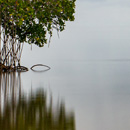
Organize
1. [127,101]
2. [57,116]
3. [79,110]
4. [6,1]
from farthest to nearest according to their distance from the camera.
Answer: [6,1], [127,101], [79,110], [57,116]

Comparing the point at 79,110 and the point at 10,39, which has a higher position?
the point at 10,39

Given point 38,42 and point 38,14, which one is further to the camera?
point 38,42

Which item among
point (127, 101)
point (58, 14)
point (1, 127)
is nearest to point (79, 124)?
point (1, 127)

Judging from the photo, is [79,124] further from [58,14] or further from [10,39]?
[10,39]

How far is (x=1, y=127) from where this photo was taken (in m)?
5.29

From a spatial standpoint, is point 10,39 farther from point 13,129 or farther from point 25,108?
point 13,129

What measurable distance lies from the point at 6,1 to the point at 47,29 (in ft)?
12.2

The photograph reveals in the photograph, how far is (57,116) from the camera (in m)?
6.28

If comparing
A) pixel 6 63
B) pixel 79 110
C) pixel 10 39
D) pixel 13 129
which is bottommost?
pixel 13 129

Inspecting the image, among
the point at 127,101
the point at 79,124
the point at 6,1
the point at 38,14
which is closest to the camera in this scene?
the point at 79,124

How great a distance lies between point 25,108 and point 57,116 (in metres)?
1.13

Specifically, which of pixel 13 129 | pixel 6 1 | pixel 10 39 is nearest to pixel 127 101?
pixel 13 129

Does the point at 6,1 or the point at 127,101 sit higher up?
the point at 6,1

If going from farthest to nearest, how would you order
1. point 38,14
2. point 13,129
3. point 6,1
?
point 38,14 → point 6,1 → point 13,129
